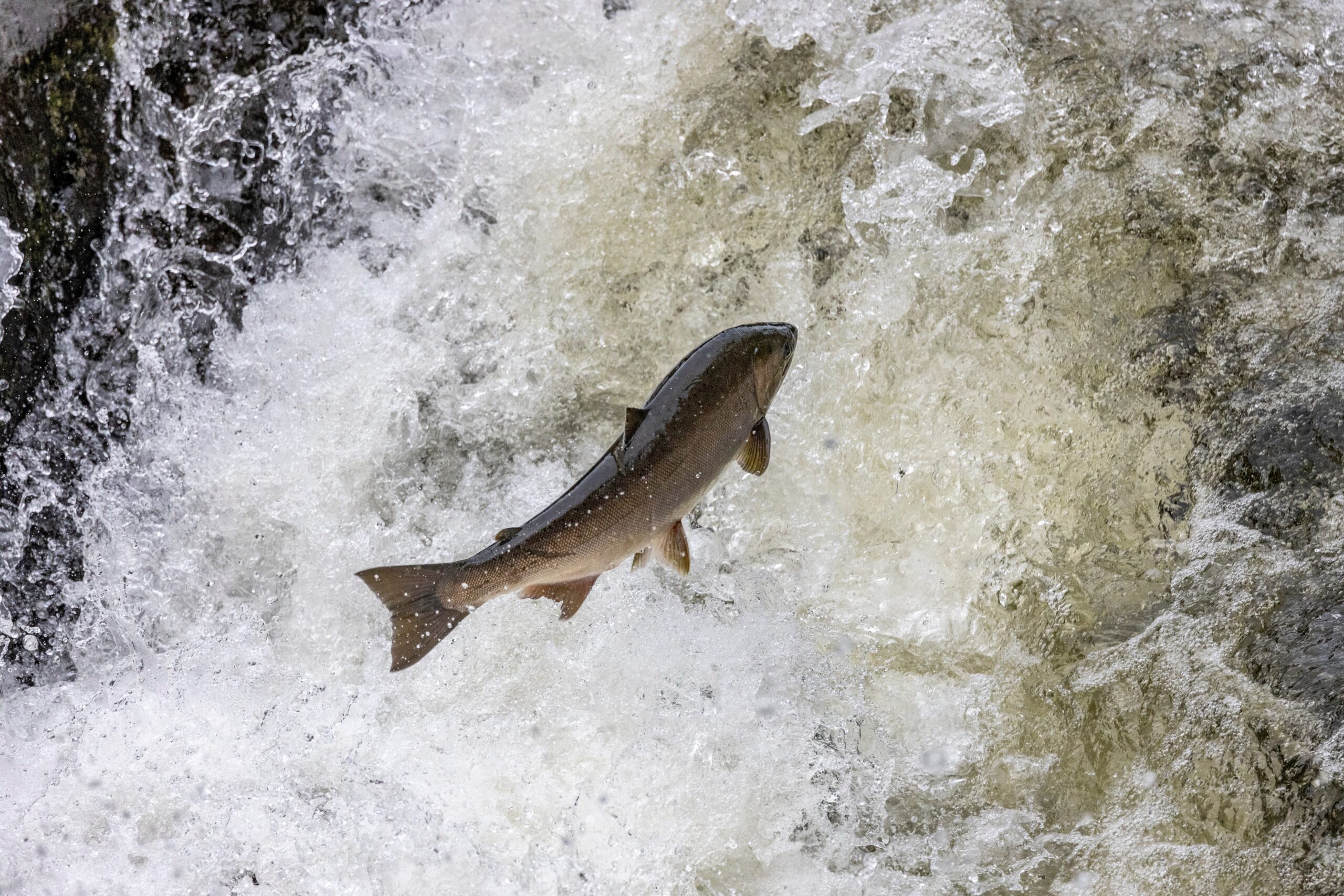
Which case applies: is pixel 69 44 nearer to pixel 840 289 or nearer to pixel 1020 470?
pixel 840 289

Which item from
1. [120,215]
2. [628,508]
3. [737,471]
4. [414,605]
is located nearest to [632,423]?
[628,508]

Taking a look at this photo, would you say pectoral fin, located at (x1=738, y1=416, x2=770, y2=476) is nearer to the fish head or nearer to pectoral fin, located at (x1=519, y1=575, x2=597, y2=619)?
the fish head

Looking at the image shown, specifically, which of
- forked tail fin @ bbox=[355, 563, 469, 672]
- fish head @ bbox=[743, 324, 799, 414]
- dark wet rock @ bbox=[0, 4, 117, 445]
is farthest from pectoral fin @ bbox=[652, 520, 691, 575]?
dark wet rock @ bbox=[0, 4, 117, 445]

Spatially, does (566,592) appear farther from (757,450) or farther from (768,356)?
(768,356)

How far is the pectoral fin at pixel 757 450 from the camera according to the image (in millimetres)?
2428

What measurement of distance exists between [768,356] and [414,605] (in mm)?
1035

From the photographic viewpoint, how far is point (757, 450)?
8.02 ft

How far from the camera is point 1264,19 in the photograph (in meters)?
2.91

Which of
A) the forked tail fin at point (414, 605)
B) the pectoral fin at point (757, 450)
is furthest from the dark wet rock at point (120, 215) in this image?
the pectoral fin at point (757, 450)

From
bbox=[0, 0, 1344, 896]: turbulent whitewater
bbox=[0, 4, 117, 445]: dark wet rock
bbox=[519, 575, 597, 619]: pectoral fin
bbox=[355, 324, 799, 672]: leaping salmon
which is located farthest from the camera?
bbox=[0, 4, 117, 445]: dark wet rock

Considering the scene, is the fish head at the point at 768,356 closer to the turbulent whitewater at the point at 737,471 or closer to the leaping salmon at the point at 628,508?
the leaping salmon at the point at 628,508

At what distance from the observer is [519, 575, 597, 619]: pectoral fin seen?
2.35m

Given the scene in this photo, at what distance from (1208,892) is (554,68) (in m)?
3.08

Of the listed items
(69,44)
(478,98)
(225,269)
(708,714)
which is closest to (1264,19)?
(478,98)
